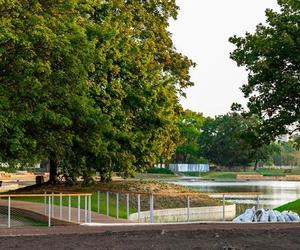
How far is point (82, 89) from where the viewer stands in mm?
32750

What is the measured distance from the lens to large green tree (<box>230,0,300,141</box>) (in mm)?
30736

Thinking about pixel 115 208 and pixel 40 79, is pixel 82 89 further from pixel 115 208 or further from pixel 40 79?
pixel 115 208

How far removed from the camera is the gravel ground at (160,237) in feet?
50.3

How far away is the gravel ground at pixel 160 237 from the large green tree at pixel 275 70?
38.5 feet

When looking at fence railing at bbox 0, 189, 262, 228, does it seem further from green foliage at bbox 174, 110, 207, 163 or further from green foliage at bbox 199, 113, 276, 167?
green foliage at bbox 199, 113, 276, 167

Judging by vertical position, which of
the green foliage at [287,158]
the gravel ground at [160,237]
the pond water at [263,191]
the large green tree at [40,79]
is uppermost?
the large green tree at [40,79]

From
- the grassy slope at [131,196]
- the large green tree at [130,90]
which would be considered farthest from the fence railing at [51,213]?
the large green tree at [130,90]

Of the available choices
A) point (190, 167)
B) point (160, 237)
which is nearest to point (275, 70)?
point (160, 237)

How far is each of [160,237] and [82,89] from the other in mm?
16733

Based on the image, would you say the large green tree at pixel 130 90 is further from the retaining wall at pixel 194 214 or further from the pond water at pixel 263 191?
the pond water at pixel 263 191

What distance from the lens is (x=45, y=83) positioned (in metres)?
30.7

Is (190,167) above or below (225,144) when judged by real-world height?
below

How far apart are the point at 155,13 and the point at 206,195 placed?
57.6ft

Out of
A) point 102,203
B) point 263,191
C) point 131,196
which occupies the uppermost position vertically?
point 131,196
